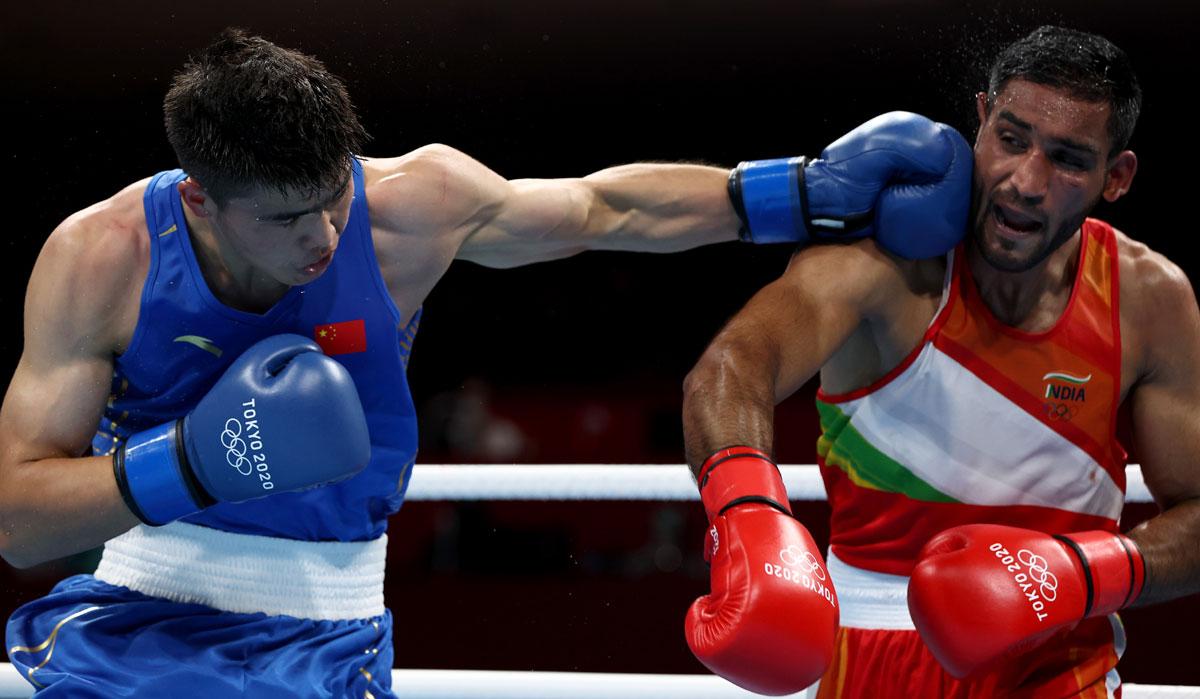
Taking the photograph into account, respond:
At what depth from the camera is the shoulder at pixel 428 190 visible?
2.10 meters

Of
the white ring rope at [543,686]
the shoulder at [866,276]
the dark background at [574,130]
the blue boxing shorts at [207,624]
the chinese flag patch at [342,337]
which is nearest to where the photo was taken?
the blue boxing shorts at [207,624]

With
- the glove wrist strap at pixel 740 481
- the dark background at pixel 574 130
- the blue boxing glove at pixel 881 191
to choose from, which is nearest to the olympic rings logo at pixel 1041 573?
the glove wrist strap at pixel 740 481

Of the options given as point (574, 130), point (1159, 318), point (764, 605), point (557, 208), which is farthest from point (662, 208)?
point (574, 130)

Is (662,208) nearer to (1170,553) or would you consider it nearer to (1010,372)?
(1010,372)

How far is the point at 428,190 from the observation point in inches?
83.9

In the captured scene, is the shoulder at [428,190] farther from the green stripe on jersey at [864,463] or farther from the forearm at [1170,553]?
the forearm at [1170,553]

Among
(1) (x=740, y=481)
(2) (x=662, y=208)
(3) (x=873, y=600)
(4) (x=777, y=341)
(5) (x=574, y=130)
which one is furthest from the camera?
(5) (x=574, y=130)

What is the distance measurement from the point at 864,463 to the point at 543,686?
809 millimetres

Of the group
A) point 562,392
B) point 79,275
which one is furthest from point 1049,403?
point 562,392

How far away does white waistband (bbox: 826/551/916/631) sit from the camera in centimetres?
215

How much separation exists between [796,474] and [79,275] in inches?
55.7

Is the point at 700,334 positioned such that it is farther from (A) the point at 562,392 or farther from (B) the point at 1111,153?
(B) the point at 1111,153

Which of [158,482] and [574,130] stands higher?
[158,482]

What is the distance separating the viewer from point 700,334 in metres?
7.01
